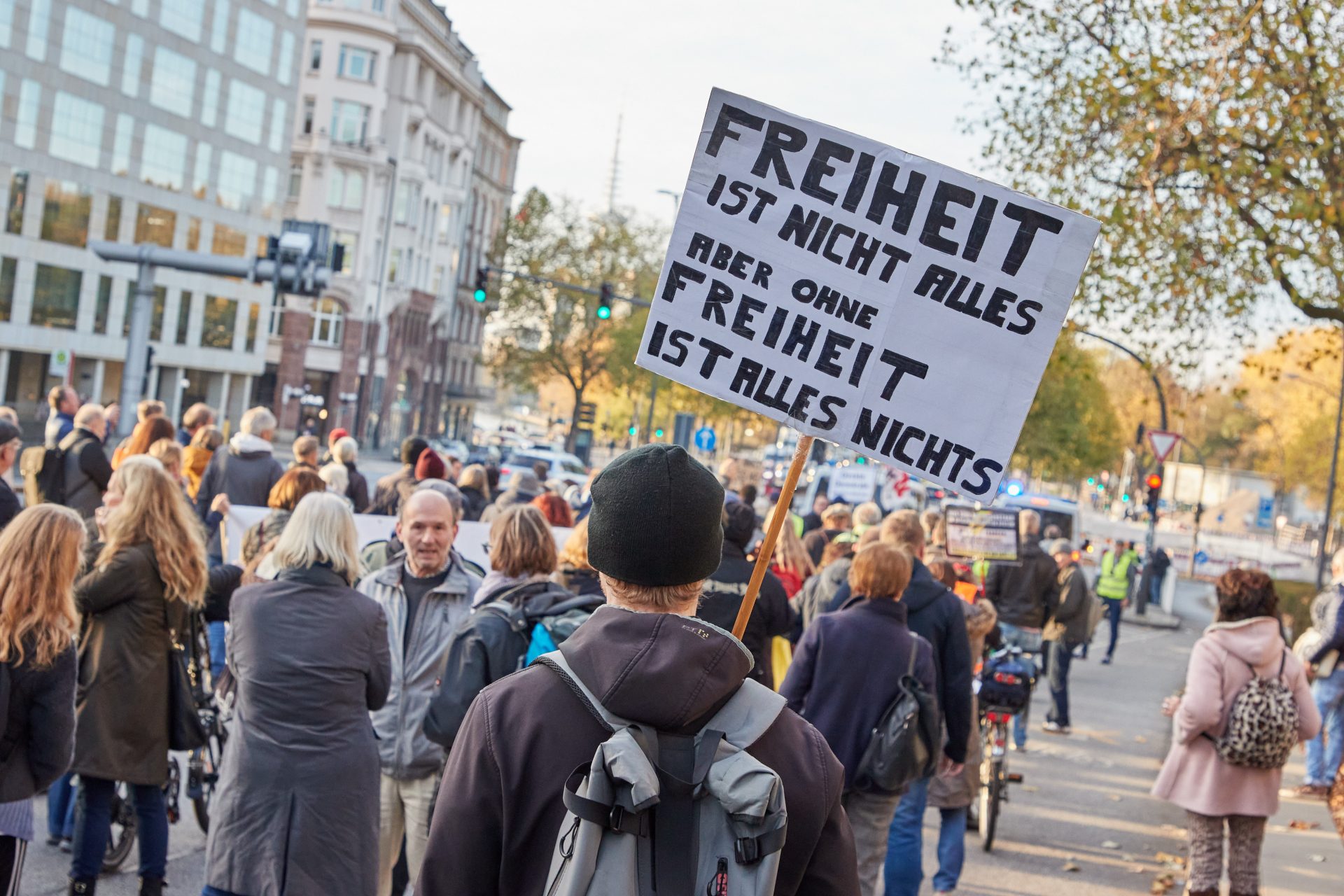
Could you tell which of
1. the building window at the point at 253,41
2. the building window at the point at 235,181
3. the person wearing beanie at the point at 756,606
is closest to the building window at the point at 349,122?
the building window at the point at 253,41

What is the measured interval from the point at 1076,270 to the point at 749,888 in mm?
1995

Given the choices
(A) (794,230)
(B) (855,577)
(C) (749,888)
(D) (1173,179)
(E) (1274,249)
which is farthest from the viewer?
(D) (1173,179)

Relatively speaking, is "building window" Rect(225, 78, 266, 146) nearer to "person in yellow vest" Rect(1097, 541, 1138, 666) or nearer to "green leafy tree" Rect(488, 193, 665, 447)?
"green leafy tree" Rect(488, 193, 665, 447)

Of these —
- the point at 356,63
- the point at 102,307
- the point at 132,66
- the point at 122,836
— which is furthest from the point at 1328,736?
the point at 356,63

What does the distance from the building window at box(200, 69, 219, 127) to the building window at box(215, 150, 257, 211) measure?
5.58ft

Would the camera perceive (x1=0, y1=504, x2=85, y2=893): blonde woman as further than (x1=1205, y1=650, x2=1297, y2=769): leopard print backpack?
No

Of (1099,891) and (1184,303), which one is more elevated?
(1184,303)

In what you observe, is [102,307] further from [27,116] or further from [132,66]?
[132,66]

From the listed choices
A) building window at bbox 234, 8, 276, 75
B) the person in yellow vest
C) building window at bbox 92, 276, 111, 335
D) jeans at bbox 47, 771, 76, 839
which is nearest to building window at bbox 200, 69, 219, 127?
building window at bbox 234, 8, 276, 75

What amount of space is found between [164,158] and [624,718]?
57.1 meters

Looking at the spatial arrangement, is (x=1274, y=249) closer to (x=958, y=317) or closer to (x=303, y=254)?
(x=958, y=317)

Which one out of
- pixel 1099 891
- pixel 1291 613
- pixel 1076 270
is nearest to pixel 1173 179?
pixel 1099 891

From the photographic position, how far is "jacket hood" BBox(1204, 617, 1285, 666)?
6785 mm

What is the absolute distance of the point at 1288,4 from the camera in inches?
492
